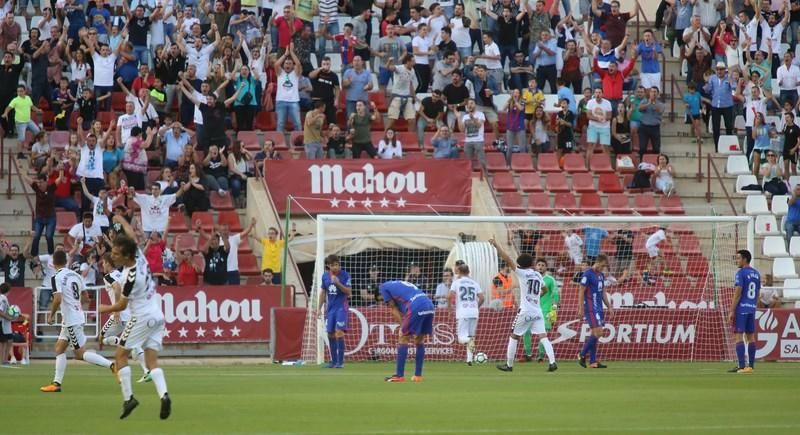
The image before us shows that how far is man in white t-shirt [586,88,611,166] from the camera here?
33906mm

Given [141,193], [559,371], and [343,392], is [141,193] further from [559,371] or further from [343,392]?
[343,392]

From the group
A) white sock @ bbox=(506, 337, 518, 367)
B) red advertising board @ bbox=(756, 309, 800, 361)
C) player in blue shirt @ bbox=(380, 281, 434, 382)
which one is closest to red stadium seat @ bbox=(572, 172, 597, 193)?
red advertising board @ bbox=(756, 309, 800, 361)

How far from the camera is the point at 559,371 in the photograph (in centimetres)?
2388

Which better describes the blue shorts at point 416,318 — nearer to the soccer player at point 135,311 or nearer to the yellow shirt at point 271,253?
the soccer player at point 135,311

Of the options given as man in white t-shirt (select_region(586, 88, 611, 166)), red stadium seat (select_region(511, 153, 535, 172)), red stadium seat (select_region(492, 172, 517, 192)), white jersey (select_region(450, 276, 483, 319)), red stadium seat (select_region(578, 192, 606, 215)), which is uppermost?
man in white t-shirt (select_region(586, 88, 611, 166))

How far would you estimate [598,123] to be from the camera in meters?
34.2

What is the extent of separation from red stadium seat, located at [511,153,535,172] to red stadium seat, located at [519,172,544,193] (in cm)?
25

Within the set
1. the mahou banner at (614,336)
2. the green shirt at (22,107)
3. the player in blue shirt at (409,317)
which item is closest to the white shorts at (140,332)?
the player in blue shirt at (409,317)

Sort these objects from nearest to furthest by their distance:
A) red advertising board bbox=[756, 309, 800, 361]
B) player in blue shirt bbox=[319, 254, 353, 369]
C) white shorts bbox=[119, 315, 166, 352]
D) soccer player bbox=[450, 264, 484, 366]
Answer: white shorts bbox=[119, 315, 166, 352] → player in blue shirt bbox=[319, 254, 353, 369] → soccer player bbox=[450, 264, 484, 366] → red advertising board bbox=[756, 309, 800, 361]

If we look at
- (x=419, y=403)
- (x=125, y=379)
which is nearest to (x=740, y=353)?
(x=419, y=403)

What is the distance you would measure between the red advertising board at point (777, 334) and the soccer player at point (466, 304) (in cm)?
631

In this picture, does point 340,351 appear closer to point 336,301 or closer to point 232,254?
point 336,301

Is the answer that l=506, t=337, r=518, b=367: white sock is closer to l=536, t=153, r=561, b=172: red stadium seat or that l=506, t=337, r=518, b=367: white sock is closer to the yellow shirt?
the yellow shirt

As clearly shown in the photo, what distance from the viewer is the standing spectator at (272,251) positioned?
3002 centimetres
